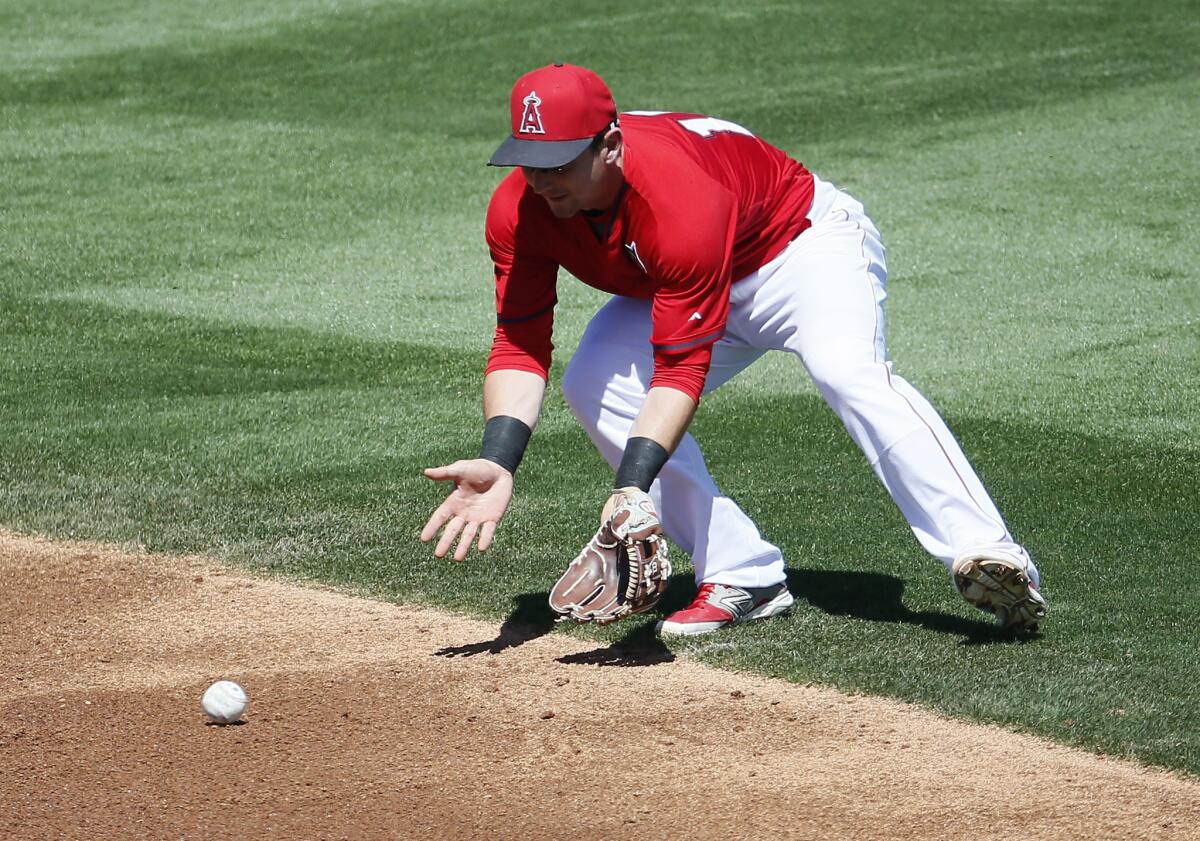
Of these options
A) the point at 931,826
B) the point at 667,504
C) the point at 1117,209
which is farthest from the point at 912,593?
the point at 1117,209

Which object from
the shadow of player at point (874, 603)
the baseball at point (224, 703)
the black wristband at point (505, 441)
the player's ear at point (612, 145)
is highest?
the player's ear at point (612, 145)

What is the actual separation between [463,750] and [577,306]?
631 centimetres

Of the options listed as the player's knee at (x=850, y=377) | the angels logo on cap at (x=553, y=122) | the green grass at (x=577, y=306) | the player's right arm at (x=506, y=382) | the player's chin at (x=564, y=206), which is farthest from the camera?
the green grass at (x=577, y=306)

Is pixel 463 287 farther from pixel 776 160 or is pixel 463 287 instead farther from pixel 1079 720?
pixel 1079 720

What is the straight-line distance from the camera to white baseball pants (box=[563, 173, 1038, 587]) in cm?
489

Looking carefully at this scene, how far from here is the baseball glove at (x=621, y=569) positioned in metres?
4.51

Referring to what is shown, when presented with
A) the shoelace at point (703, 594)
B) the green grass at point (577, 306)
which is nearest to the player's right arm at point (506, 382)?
the green grass at point (577, 306)

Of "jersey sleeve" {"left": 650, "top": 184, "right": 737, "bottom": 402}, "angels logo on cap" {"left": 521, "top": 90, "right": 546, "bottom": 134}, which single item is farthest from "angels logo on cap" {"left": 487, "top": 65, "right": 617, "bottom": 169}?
"jersey sleeve" {"left": 650, "top": 184, "right": 737, "bottom": 402}

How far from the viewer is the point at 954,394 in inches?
340

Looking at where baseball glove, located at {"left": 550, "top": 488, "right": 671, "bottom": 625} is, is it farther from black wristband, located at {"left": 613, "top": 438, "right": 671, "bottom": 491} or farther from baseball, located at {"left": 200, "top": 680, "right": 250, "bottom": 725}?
baseball, located at {"left": 200, "top": 680, "right": 250, "bottom": 725}

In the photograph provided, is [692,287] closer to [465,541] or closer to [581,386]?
[581,386]

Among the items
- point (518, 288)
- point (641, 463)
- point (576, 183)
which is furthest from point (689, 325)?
point (518, 288)

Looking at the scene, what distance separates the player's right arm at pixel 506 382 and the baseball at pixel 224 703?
683mm

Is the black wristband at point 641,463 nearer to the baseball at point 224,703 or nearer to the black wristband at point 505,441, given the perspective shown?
the black wristband at point 505,441
